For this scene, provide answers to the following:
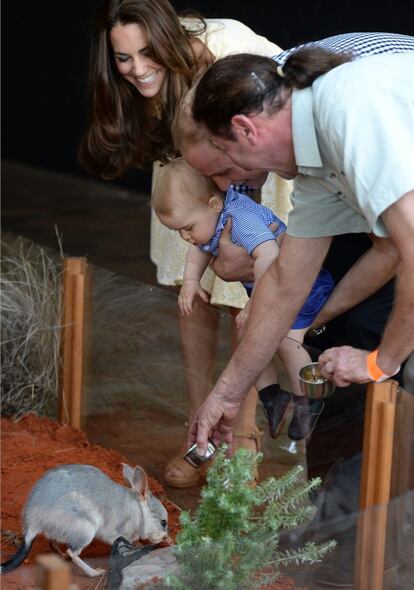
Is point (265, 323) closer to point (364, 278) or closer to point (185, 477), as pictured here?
point (364, 278)

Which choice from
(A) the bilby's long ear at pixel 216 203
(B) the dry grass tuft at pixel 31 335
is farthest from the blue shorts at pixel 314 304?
(B) the dry grass tuft at pixel 31 335

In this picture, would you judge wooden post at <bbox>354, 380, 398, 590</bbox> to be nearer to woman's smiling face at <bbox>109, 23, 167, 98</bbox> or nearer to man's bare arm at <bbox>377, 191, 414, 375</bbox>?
man's bare arm at <bbox>377, 191, 414, 375</bbox>

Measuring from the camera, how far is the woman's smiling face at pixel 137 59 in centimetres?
387

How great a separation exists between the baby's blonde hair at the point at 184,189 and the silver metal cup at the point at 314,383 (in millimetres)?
714

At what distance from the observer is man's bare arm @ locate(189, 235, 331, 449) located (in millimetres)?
2908

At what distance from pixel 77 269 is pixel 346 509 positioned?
1.73m

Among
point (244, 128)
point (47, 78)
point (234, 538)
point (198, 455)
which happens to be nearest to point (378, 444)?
point (198, 455)

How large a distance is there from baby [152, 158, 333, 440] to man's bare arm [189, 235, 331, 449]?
0.90 ft

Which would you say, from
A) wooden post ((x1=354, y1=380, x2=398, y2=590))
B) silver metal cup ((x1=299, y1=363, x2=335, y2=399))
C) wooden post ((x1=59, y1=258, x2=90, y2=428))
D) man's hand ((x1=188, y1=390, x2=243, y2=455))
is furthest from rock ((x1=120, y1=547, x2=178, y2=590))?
wooden post ((x1=59, y1=258, x2=90, y2=428))

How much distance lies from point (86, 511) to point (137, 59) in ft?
5.26

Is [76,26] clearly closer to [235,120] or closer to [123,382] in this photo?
[123,382]

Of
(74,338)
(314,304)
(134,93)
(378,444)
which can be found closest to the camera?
(378,444)

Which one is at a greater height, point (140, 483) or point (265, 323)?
point (265, 323)

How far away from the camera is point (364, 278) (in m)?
3.20
